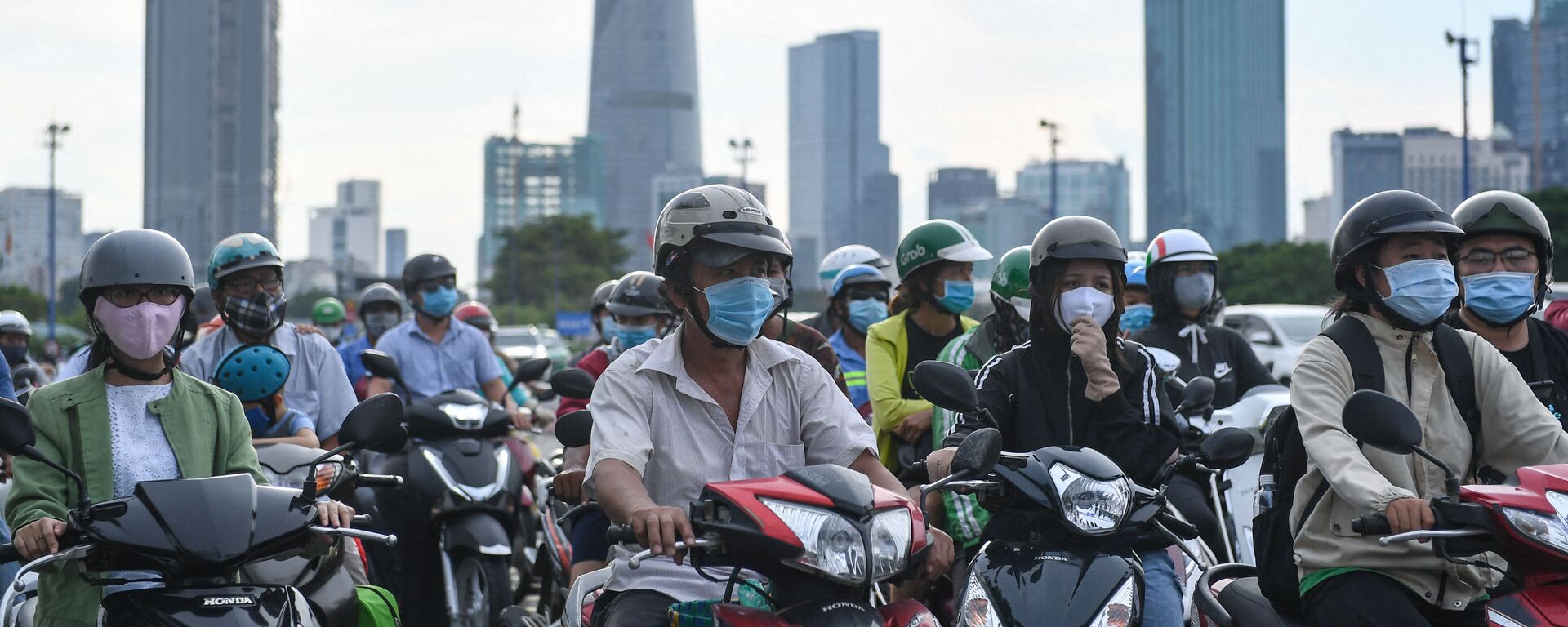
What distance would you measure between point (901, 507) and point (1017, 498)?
3.12ft

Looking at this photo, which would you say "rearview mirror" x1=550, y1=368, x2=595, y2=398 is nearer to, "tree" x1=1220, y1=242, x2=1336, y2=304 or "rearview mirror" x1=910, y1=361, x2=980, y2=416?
"rearview mirror" x1=910, y1=361, x2=980, y2=416

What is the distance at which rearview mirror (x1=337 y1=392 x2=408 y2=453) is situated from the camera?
13.7 ft

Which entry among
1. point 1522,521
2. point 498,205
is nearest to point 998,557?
point 1522,521

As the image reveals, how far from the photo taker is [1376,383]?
4.36 meters

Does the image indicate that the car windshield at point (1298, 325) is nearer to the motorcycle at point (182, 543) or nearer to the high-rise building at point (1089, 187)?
the motorcycle at point (182, 543)

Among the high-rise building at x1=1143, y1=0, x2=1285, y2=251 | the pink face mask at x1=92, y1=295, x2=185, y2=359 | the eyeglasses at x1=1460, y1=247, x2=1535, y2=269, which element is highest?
the high-rise building at x1=1143, y1=0, x2=1285, y2=251

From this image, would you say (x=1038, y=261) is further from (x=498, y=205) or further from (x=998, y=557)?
(x=498, y=205)

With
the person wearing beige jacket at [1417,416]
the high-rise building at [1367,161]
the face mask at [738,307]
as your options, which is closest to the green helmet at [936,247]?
the person wearing beige jacket at [1417,416]

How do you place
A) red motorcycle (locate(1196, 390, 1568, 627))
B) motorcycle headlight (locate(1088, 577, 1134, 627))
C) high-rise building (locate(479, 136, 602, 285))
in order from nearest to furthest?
red motorcycle (locate(1196, 390, 1568, 627)) → motorcycle headlight (locate(1088, 577, 1134, 627)) → high-rise building (locate(479, 136, 602, 285))

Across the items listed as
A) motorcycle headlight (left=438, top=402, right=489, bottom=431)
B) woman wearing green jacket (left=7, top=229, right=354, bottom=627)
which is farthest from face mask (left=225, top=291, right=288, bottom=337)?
woman wearing green jacket (left=7, top=229, right=354, bottom=627)

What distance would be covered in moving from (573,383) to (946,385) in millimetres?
1682

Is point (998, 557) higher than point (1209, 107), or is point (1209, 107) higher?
point (1209, 107)

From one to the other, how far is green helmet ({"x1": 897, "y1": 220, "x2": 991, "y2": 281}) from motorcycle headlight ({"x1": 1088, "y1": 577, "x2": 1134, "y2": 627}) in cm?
305

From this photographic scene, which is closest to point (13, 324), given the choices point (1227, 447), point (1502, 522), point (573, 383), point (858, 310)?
point (858, 310)
